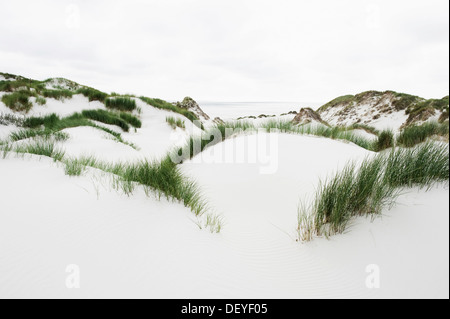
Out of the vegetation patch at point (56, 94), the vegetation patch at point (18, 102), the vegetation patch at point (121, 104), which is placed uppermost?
the vegetation patch at point (56, 94)

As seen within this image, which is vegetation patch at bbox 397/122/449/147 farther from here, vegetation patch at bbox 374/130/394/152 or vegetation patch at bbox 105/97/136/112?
vegetation patch at bbox 105/97/136/112

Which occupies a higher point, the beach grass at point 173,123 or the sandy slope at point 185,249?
the beach grass at point 173,123

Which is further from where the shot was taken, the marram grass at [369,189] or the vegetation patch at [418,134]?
the vegetation patch at [418,134]

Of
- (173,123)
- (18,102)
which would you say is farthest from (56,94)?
(173,123)

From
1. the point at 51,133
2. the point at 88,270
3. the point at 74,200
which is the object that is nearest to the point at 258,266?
the point at 88,270

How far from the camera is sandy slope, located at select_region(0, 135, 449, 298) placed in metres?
1.30

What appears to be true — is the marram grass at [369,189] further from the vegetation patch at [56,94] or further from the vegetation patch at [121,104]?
the vegetation patch at [56,94]

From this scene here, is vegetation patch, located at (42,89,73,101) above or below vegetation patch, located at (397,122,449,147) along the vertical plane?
above

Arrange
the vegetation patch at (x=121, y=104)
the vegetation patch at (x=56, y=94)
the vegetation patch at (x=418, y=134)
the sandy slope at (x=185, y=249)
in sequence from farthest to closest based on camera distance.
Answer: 1. the vegetation patch at (x=121, y=104)
2. the vegetation patch at (x=56, y=94)
3. the vegetation patch at (x=418, y=134)
4. the sandy slope at (x=185, y=249)

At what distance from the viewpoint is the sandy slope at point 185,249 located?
1.30 meters

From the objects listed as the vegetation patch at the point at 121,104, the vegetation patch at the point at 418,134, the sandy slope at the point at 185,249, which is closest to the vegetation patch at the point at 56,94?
the vegetation patch at the point at 121,104

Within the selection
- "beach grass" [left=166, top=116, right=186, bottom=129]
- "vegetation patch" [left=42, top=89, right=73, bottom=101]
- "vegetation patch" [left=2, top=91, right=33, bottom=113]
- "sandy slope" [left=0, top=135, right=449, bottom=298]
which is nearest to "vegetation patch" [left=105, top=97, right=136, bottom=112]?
"vegetation patch" [left=42, top=89, right=73, bottom=101]

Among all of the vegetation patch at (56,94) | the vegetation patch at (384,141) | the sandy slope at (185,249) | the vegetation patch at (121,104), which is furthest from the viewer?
the vegetation patch at (121,104)
